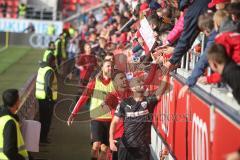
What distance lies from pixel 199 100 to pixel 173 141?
2.57m

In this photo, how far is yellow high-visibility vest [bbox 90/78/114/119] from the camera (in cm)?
1170

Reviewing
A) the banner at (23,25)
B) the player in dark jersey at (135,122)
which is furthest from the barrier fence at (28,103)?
the banner at (23,25)

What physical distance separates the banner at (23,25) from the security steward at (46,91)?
122 ft

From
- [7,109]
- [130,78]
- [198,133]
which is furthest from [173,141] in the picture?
[7,109]

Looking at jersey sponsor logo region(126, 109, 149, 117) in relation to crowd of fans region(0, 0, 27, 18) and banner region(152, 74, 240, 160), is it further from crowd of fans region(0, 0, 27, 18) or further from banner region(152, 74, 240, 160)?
crowd of fans region(0, 0, 27, 18)

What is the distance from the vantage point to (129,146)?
10.5m

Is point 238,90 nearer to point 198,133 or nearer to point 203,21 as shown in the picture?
point 203,21

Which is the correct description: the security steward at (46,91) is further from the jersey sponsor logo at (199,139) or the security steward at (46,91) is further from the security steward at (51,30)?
the security steward at (51,30)

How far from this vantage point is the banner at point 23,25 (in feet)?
177

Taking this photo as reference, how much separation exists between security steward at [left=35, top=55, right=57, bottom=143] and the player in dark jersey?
595cm

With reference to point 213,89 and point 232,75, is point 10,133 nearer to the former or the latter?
point 213,89

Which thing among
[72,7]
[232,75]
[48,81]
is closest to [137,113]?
[232,75]

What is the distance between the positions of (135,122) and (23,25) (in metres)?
44.8

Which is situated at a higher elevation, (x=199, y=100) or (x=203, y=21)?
(x=203, y=21)
